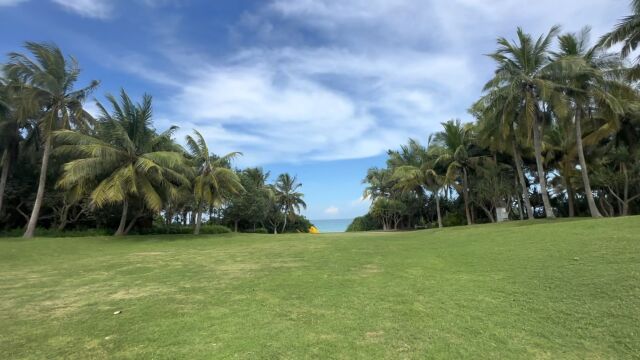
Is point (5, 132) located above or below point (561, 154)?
above

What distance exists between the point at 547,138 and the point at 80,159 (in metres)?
27.5

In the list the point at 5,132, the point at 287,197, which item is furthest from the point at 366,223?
the point at 5,132

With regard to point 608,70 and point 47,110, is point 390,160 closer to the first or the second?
point 608,70

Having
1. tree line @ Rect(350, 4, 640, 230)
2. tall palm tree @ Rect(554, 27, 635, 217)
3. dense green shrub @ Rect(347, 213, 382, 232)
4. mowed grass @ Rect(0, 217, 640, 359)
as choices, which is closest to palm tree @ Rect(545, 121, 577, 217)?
tree line @ Rect(350, 4, 640, 230)

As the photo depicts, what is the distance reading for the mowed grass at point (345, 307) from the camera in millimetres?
A: 3727

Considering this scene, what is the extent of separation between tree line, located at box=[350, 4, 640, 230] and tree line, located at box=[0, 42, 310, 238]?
14.8 metres

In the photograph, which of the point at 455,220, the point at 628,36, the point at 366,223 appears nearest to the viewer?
the point at 628,36

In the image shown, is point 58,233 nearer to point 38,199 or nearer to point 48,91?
point 38,199

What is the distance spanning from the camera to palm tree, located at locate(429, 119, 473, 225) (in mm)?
24983

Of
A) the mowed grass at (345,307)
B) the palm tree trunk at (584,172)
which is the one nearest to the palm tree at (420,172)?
the palm tree trunk at (584,172)

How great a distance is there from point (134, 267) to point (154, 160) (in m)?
9.87

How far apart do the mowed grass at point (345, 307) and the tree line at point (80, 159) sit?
341 inches

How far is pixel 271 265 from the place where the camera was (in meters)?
8.60

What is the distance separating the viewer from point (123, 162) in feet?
58.1
